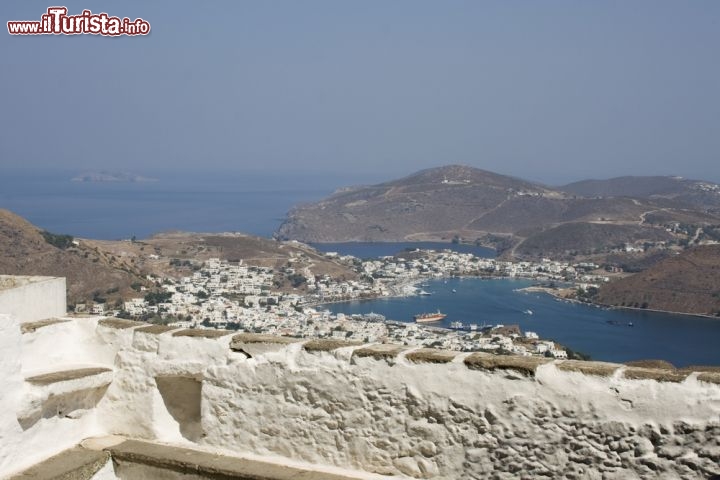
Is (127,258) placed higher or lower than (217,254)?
higher

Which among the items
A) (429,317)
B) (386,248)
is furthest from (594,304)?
(386,248)

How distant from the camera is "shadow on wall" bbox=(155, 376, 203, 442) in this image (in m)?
3.05

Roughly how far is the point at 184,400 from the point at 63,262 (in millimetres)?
31004

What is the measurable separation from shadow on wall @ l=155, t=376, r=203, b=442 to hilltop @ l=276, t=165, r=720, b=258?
2663 inches

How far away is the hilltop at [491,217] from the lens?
236 ft

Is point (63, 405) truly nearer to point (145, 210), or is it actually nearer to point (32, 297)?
point (32, 297)

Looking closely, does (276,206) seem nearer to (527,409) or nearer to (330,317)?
(330,317)

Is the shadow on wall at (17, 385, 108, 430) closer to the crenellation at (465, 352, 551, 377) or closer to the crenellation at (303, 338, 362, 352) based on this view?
the crenellation at (303, 338, 362, 352)

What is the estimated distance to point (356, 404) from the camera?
2725 mm

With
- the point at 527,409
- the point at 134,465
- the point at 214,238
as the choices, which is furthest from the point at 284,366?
the point at 214,238

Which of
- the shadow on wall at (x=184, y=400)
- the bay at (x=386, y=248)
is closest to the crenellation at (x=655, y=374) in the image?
the shadow on wall at (x=184, y=400)

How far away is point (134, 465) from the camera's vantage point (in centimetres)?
287

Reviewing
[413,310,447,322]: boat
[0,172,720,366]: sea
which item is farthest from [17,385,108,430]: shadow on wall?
[413,310,447,322]: boat

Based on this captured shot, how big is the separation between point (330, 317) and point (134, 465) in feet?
108
